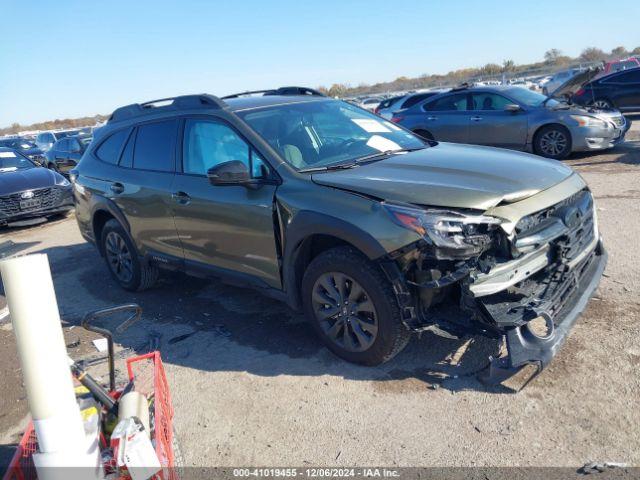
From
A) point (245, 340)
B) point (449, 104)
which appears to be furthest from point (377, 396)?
point (449, 104)

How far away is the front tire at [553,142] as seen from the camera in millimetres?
10641

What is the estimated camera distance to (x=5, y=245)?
31.0 feet

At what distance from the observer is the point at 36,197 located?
10.6m

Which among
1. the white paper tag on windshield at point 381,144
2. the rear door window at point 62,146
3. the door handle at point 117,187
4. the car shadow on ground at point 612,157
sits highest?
the rear door window at point 62,146

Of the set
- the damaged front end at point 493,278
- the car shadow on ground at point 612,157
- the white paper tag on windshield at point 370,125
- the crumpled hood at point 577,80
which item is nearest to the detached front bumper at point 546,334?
→ the damaged front end at point 493,278

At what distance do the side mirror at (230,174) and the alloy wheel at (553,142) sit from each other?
8.63 metres

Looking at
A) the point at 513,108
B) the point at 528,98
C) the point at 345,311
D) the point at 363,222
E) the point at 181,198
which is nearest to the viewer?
the point at 363,222

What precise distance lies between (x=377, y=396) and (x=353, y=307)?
582mm

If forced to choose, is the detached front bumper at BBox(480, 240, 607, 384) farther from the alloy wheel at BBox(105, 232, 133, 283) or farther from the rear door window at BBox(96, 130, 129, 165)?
the rear door window at BBox(96, 130, 129, 165)

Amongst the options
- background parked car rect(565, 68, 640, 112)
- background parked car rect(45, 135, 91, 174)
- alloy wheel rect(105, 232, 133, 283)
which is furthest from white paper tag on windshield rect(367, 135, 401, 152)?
background parked car rect(45, 135, 91, 174)

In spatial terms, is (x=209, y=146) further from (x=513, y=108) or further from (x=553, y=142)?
(x=553, y=142)

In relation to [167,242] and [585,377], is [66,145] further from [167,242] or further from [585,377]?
[585,377]

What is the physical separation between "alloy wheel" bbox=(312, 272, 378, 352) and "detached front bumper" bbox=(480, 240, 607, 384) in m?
0.77

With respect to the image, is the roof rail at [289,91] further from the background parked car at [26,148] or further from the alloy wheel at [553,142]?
the background parked car at [26,148]
